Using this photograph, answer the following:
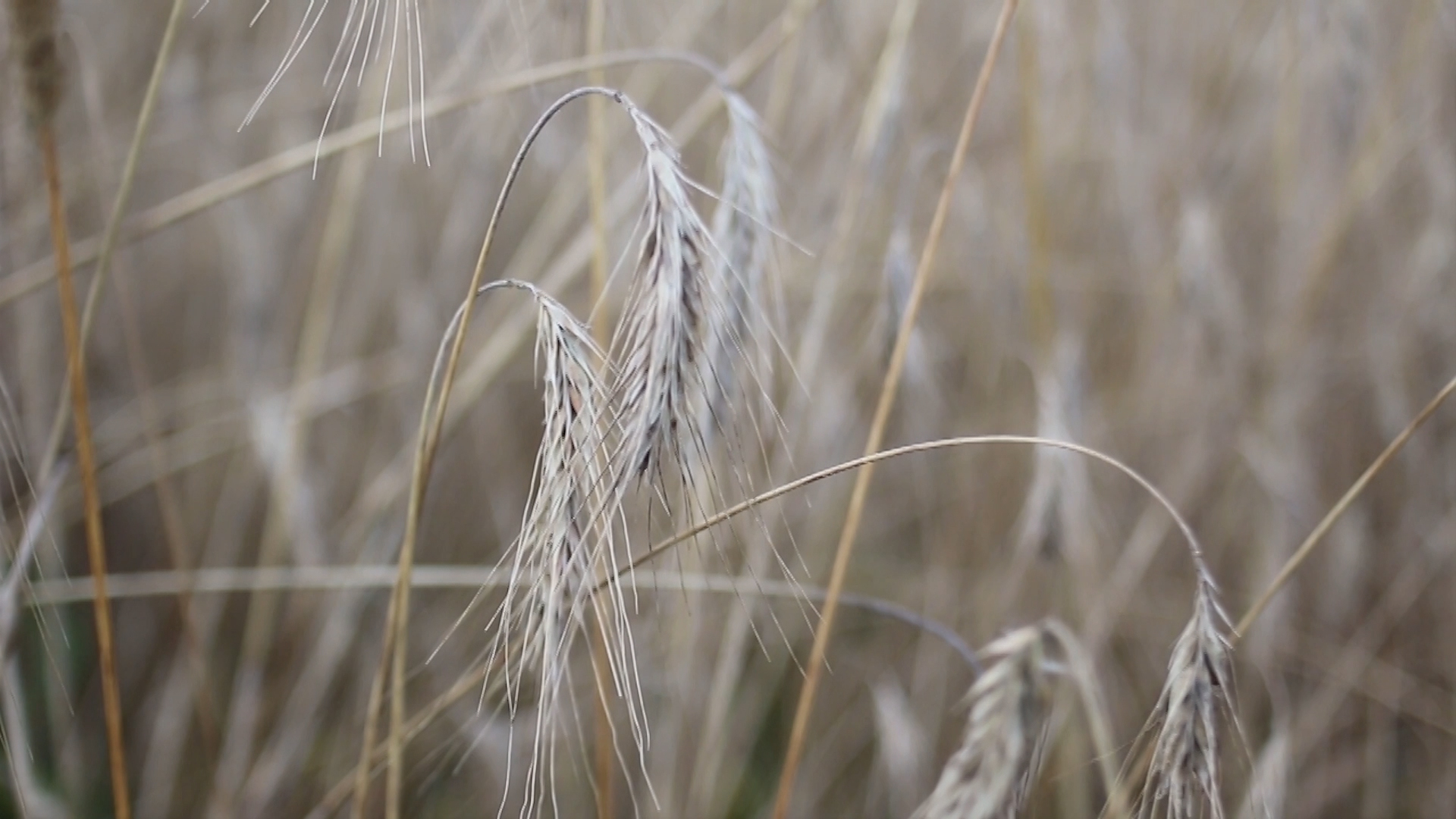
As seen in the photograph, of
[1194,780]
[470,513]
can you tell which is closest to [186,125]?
[470,513]

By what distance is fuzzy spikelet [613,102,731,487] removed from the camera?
1.30 feet

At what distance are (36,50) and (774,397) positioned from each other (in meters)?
0.63

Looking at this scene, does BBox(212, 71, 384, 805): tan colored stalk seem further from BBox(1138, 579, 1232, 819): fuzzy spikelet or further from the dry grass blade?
BBox(1138, 579, 1232, 819): fuzzy spikelet

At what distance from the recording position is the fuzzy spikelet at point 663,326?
40 cm

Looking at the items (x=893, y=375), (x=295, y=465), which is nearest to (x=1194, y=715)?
(x=893, y=375)

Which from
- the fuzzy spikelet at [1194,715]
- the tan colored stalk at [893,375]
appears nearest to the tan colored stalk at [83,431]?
the tan colored stalk at [893,375]

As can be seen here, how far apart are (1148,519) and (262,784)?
2.70 ft

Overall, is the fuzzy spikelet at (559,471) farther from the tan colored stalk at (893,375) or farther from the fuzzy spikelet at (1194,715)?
the fuzzy spikelet at (1194,715)

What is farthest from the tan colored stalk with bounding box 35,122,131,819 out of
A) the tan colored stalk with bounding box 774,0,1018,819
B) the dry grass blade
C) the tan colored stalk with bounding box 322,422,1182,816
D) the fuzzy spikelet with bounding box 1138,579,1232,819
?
the fuzzy spikelet with bounding box 1138,579,1232,819

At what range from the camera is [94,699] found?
103cm

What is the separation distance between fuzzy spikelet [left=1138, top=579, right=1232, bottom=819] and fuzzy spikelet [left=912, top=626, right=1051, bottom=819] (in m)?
0.05

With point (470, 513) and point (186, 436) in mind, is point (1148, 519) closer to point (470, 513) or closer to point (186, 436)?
point (470, 513)

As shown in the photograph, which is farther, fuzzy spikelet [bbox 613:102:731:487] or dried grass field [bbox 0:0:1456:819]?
dried grass field [bbox 0:0:1456:819]

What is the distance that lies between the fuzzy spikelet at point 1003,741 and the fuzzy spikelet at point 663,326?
0.19 m
